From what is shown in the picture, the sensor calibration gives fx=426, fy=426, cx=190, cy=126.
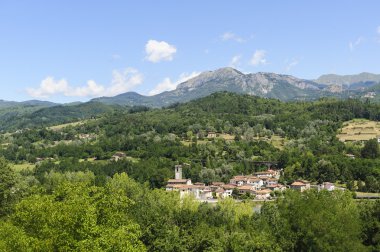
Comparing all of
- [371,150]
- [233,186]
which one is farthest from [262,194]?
[371,150]

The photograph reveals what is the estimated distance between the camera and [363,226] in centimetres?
4366

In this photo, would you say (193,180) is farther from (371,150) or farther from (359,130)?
(359,130)

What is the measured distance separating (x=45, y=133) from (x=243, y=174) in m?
110

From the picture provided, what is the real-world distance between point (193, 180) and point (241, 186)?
15452 millimetres

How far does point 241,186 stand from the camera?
11325cm

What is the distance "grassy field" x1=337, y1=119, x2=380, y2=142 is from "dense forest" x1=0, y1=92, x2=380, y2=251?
415cm

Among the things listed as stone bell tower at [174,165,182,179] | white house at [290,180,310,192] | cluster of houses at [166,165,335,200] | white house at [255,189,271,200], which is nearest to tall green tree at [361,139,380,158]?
cluster of houses at [166,165,335,200]

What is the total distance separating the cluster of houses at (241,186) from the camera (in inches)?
4181

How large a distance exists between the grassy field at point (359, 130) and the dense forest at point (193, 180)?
13.6 ft

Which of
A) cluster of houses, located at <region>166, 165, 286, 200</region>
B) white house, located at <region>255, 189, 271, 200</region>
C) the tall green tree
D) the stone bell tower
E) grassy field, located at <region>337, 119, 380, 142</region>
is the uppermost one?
grassy field, located at <region>337, 119, 380, 142</region>

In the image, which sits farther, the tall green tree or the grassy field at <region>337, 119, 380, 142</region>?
the grassy field at <region>337, 119, 380, 142</region>

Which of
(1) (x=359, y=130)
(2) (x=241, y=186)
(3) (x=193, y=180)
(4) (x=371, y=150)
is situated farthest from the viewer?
(1) (x=359, y=130)

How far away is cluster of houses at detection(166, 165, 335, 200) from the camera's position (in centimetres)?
10619

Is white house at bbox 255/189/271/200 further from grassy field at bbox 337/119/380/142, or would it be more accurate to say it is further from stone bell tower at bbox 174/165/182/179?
grassy field at bbox 337/119/380/142
